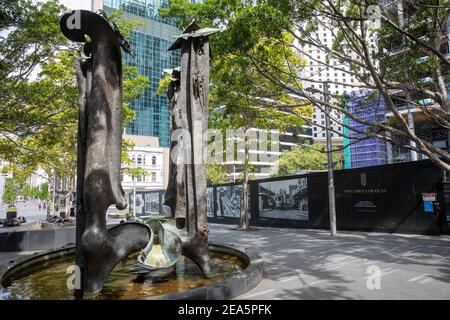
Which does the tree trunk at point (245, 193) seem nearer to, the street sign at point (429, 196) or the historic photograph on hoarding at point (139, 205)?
the street sign at point (429, 196)

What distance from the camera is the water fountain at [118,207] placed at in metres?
5.68

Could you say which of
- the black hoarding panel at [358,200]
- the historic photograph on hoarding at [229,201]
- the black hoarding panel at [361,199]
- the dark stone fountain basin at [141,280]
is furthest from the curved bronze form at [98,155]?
the historic photograph on hoarding at [229,201]

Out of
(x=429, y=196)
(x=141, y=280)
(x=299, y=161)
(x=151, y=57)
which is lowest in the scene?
(x=141, y=280)

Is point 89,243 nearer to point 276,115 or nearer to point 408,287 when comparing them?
point 408,287

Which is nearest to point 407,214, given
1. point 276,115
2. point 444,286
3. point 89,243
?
point 276,115

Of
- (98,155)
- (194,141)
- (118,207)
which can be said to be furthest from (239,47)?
(118,207)

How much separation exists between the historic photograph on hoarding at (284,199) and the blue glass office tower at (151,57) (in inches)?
1978

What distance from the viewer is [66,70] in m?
16.8

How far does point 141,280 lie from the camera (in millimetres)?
6773

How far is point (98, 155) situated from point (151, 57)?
72.3 meters

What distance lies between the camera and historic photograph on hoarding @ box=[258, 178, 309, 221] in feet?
61.5

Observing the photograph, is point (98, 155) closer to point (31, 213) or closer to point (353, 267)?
point (353, 267)

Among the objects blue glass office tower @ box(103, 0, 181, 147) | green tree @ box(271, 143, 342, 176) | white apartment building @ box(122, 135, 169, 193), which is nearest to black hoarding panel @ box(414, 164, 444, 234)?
green tree @ box(271, 143, 342, 176)

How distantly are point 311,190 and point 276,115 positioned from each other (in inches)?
177
